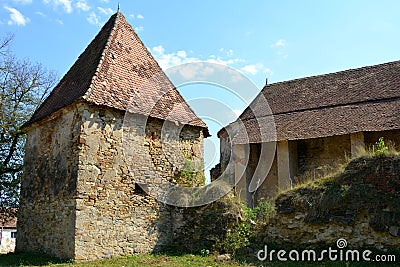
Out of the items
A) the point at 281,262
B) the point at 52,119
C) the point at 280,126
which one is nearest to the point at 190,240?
the point at 281,262

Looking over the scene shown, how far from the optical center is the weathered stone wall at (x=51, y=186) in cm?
1047

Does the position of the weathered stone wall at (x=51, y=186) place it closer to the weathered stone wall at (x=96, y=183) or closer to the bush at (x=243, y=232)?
the weathered stone wall at (x=96, y=183)

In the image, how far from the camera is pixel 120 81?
12.0m

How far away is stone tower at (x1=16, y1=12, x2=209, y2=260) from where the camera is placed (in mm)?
10461

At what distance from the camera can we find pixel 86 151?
416 inches

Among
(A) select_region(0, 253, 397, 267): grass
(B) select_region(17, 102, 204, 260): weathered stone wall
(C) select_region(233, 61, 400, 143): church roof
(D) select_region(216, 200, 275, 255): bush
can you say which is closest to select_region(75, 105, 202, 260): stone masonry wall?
(B) select_region(17, 102, 204, 260): weathered stone wall

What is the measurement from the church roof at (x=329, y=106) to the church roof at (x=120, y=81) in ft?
15.6

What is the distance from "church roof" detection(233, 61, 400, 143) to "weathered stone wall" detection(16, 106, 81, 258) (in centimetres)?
809

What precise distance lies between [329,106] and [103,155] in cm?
1047

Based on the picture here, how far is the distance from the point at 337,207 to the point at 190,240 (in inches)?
177

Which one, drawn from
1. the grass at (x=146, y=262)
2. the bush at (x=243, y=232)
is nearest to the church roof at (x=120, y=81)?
the bush at (x=243, y=232)

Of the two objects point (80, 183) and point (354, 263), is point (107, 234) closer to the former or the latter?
point (80, 183)

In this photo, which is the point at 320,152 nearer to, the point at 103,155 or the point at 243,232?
the point at 243,232

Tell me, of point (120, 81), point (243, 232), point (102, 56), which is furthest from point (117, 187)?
point (102, 56)
